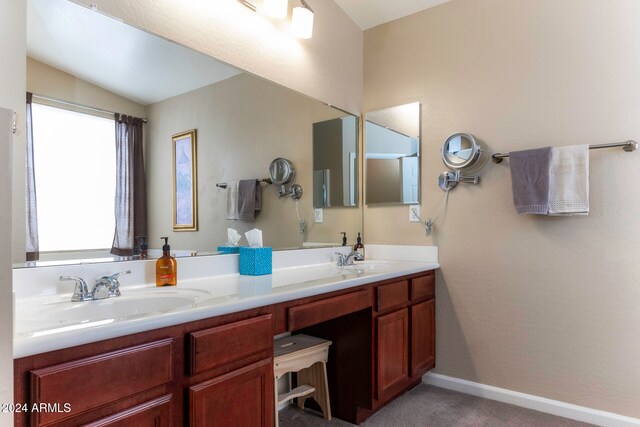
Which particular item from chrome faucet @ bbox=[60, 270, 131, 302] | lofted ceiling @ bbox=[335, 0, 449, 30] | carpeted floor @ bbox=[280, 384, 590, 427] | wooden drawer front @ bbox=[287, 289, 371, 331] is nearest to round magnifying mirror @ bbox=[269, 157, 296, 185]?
wooden drawer front @ bbox=[287, 289, 371, 331]

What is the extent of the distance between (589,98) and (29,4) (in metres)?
2.37

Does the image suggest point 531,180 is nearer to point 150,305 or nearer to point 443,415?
point 443,415

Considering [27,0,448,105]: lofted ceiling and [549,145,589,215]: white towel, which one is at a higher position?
[27,0,448,105]: lofted ceiling

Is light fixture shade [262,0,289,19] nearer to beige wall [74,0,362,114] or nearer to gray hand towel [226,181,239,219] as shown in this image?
beige wall [74,0,362,114]

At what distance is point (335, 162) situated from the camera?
2.56 meters

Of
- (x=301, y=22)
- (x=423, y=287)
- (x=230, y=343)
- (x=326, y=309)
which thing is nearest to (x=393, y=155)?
(x=423, y=287)

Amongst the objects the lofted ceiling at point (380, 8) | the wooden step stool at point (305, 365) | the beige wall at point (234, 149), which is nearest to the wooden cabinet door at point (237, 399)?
the wooden step stool at point (305, 365)

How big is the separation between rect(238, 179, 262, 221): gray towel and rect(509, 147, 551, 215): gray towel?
1.33 m

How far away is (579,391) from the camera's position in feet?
6.49

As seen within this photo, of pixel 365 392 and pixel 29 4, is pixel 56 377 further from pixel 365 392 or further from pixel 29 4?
pixel 365 392

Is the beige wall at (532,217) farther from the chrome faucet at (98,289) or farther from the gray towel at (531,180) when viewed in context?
the chrome faucet at (98,289)

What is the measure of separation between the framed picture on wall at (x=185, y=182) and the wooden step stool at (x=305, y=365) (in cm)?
70

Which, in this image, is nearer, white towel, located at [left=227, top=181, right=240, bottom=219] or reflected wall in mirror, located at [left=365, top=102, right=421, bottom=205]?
white towel, located at [left=227, top=181, right=240, bottom=219]

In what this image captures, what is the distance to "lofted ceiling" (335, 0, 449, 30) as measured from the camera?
8.03ft
